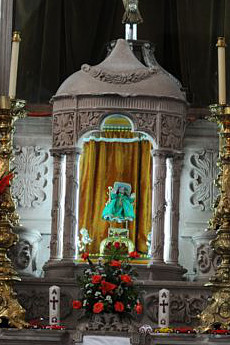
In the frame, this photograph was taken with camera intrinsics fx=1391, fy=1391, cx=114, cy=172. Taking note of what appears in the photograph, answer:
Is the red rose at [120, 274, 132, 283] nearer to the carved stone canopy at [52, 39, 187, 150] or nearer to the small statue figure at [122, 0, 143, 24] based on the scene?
the carved stone canopy at [52, 39, 187, 150]

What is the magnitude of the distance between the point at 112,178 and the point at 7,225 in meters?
1.78

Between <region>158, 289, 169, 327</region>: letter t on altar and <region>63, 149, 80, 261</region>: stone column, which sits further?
<region>63, 149, 80, 261</region>: stone column

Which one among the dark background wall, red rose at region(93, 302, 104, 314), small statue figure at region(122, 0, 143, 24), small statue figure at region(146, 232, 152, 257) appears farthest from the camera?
the dark background wall

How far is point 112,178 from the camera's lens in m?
14.0

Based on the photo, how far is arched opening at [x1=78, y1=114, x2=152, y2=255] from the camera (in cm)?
1388

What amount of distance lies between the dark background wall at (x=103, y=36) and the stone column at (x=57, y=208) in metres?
1.84

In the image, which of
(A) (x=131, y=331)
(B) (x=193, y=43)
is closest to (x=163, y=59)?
(B) (x=193, y=43)

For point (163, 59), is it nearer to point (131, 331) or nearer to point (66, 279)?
point (66, 279)

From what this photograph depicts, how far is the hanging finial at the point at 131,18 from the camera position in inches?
577

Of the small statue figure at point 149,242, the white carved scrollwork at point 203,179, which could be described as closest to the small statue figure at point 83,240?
the small statue figure at point 149,242

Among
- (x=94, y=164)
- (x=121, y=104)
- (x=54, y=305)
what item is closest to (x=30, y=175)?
(x=94, y=164)

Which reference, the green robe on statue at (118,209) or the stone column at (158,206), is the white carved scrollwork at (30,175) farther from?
the stone column at (158,206)

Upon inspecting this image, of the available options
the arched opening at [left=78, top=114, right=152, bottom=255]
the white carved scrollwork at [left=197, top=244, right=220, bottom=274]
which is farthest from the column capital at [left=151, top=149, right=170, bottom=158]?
the white carved scrollwork at [left=197, top=244, right=220, bottom=274]

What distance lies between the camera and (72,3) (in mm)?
15930
